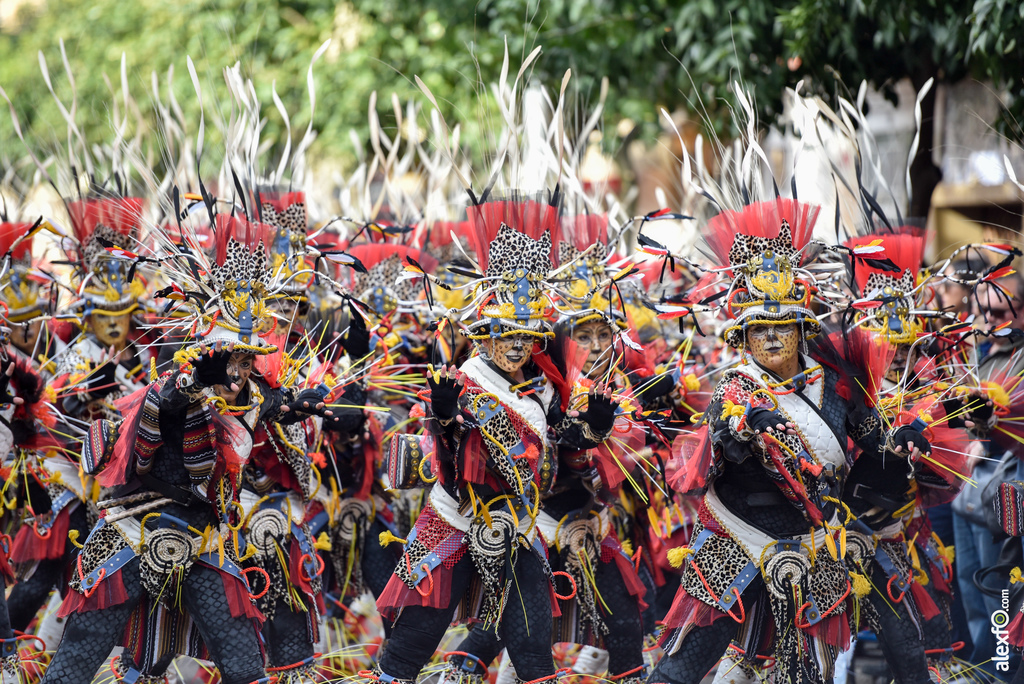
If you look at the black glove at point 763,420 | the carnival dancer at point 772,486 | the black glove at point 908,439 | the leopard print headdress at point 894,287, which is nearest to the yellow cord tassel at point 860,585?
the carnival dancer at point 772,486

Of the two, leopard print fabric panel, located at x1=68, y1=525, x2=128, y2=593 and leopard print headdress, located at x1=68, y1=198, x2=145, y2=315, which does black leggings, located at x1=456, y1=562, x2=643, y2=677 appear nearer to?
leopard print fabric panel, located at x1=68, y1=525, x2=128, y2=593

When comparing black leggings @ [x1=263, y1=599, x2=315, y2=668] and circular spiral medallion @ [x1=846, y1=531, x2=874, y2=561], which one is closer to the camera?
circular spiral medallion @ [x1=846, y1=531, x2=874, y2=561]

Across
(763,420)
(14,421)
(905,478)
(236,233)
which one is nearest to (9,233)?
(14,421)

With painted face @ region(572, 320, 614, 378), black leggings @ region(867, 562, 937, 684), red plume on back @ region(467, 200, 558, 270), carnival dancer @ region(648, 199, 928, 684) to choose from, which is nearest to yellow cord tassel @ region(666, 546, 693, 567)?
carnival dancer @ region(648, 199, 928, 684)

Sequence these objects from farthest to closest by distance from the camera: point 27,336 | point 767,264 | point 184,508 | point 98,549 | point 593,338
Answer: point 27,336 < point 593,338 < point 767,264 < point 184,508 < point 98,549

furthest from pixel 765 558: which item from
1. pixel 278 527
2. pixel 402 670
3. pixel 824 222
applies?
pixel 824 222

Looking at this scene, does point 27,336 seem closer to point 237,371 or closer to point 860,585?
point 237,371

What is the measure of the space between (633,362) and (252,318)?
1903 mm

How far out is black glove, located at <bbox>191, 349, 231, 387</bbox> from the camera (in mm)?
4094

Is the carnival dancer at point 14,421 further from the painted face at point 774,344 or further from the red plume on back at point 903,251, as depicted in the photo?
the red plume on back at point 903,251

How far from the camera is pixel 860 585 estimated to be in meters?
4.59

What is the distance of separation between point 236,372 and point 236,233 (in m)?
0.56

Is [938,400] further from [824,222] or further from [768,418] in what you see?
[824,222]

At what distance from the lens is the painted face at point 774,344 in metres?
4.54
